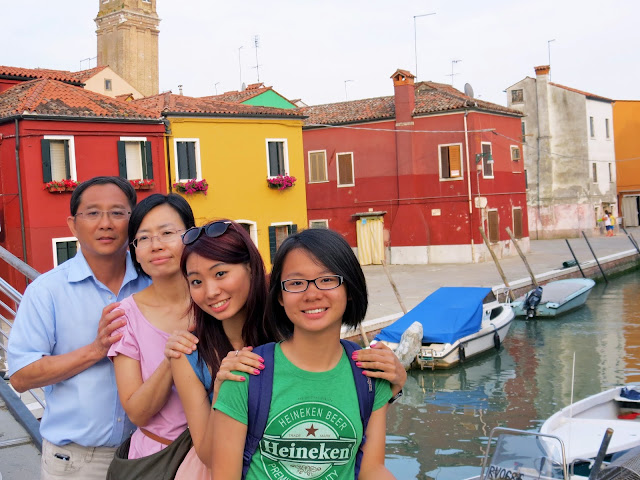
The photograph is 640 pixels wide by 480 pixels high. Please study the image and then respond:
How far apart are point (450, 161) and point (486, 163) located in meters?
1.44

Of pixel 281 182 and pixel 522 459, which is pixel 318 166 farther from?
pixel 522 459

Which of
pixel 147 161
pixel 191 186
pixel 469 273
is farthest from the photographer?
pixel 469 273

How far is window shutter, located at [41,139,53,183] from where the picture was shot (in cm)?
1747

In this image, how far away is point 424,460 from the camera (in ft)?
31.6

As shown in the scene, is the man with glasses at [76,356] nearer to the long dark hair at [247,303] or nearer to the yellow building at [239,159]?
the long dark hair at [247,303]

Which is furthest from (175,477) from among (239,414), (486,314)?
(486,314)

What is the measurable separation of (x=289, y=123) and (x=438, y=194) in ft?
24.3

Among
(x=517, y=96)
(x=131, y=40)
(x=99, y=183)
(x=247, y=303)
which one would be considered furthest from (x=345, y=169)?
(x=131, y=40)

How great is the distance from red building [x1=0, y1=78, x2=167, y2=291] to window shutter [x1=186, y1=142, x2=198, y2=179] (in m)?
1.50

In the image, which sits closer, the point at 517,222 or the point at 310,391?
the point at 310,391

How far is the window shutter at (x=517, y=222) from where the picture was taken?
29.4m

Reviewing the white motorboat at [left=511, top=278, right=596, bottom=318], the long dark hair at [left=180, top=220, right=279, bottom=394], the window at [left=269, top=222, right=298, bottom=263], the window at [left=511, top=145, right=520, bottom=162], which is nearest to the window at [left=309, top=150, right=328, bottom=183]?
the window at [left=269, top=222, right=298, bottom=263]

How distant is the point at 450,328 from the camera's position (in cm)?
1434

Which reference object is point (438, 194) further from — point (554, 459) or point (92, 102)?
point (554, 459)
